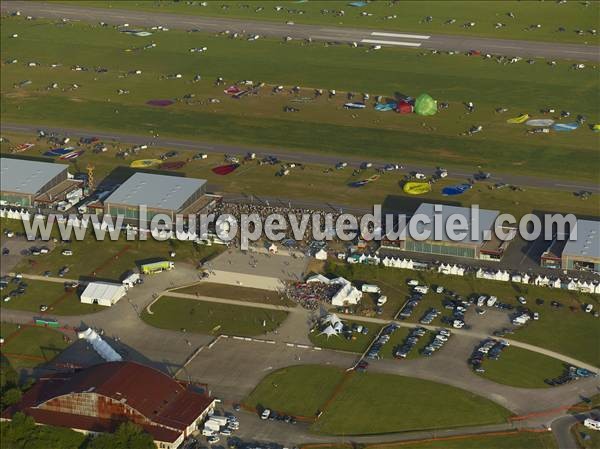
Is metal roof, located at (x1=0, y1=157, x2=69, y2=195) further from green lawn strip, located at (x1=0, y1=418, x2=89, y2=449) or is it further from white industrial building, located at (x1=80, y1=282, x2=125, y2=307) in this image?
green lawn strip, located at (x1=0, y1=418, x2=89, y2=449)

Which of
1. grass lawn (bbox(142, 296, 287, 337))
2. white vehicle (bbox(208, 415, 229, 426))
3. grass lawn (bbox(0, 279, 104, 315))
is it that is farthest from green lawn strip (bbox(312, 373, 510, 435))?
grass lawn (bbox(0, 279, 104, 315))

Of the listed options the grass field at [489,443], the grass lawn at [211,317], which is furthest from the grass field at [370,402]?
the grass lawn at [211,317]

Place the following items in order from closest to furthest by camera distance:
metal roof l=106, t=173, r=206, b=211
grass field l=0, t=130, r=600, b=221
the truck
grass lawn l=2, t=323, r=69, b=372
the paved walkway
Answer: the paved walkway, grass lawn l=2, t=323, r=69, b=372, the truck, metal roof l=106, t=173, r=206, b=211, grass field l=0, t=130, r=600, b=221

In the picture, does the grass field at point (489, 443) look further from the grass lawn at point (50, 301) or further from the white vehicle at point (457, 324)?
the grass lawn at point (50, 301)

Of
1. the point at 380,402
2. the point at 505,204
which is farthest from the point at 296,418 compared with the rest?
the point at 505,204

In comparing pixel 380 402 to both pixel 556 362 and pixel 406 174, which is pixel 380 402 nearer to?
pixel 556 362

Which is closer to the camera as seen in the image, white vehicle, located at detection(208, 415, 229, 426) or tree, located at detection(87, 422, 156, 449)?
tree, located at detection(87, 422, 156, 449)
